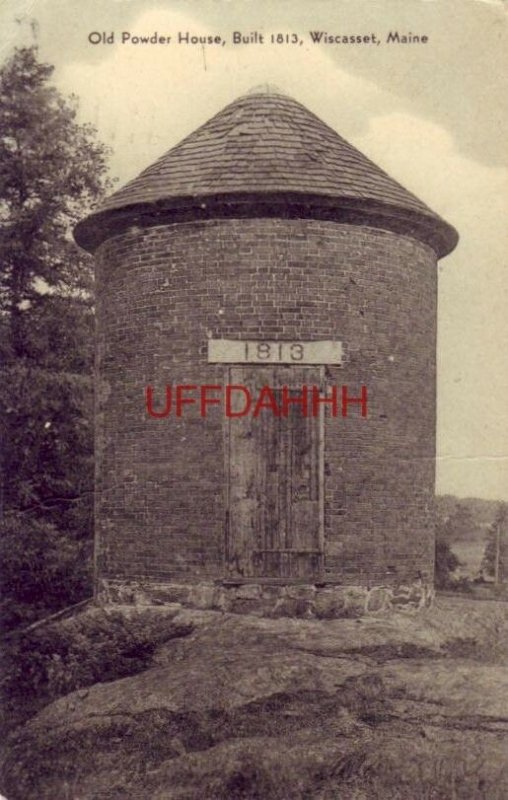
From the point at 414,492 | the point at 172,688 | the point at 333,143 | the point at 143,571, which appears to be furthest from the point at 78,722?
the point at 333,143

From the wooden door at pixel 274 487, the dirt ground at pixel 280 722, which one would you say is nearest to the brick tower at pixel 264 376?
the wooden door at pixel 274 487

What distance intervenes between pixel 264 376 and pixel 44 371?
4579 mm

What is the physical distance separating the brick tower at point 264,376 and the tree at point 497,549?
4.67ft

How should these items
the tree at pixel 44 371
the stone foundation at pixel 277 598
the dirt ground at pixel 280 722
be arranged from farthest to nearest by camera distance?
the tree at pixel 44 371 < the stone foundation at pixel 277 598 < the dirt ground at pixel 280 722

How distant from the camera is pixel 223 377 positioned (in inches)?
481

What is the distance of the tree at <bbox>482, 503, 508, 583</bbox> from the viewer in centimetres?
1345

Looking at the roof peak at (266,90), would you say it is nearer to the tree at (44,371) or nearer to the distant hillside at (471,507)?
the tree at (44,371)

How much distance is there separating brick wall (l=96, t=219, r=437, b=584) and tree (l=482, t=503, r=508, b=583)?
1.26 m

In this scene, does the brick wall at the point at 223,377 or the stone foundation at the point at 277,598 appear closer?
the stone foundation at the point at 277,598

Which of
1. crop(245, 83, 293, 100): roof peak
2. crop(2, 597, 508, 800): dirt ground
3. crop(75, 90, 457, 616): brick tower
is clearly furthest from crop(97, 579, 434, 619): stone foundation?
crop(245, 83, 293, 100): roof peak

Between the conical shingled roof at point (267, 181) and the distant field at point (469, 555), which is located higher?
the conical shingled roof at point (267, 181)

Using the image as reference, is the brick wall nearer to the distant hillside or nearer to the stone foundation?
the stone foundation

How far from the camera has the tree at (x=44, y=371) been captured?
1494 centimetres

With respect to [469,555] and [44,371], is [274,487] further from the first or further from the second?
[44,371]
